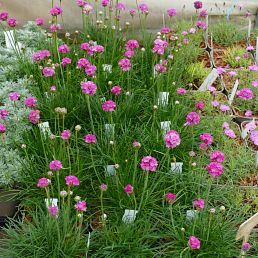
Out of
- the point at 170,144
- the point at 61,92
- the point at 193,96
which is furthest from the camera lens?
the point at 193,96

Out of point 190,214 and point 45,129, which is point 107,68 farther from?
point 190,214

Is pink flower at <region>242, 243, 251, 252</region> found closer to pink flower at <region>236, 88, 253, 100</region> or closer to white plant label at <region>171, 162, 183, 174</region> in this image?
white plant label at <region>171, 162, 183, 174</region>

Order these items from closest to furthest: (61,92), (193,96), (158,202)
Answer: (158,202) < (61,92) < (193,96)

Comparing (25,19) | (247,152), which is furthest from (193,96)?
(25,19)

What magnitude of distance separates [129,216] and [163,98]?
1.04 metres

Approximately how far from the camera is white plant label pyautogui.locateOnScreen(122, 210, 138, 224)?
2.33 metres

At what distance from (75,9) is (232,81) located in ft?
5.45

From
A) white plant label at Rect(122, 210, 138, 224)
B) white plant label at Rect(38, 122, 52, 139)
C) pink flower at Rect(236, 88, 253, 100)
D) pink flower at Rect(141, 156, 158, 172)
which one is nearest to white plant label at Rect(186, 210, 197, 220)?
white plant label at Rect(122, 210, 138, 224)

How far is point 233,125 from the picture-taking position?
321 centimetres

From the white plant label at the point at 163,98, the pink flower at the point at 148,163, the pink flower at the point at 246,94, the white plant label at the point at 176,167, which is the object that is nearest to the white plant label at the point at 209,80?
the pink flower at the point at 246,94

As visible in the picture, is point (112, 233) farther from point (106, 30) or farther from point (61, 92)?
point (106, 30)

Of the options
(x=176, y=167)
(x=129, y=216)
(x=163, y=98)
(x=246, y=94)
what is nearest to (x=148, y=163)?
(x=129, y=216)

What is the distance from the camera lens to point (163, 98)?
3.18 m

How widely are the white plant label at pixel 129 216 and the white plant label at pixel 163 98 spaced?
0.92 metres
